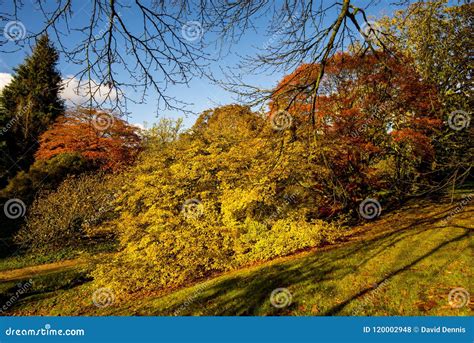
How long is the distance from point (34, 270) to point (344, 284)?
47.8 ft

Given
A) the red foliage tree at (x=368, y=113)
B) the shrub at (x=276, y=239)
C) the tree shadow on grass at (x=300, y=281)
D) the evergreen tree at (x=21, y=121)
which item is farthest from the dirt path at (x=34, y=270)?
the red foliage tree at (x=368, y=113)

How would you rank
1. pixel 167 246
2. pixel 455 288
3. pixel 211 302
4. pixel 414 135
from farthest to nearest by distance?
pixel 414 135 → pixel 167 246 → pixel 211 302 → pixel 455 288

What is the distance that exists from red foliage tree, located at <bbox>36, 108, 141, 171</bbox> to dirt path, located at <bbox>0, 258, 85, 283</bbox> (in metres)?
6.88

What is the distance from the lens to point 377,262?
773 cm

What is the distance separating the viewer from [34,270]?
46.3ft

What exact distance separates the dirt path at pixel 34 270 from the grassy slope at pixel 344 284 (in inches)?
59.7

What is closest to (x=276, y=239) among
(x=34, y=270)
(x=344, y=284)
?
(x=344, y=284)

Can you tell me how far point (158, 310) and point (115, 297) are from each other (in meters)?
2.85

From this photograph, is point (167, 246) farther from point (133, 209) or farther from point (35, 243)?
point (35, 243)

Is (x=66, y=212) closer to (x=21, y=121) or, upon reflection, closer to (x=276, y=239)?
(x=276, y=239)

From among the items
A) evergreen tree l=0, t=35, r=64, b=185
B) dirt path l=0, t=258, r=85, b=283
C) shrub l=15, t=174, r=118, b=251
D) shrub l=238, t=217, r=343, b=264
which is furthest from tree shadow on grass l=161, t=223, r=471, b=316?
evergreen tree l=0, t=35, r=64, b=185

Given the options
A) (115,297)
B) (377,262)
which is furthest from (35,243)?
(377,262)

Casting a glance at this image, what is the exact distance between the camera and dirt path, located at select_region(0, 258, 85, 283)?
41.9 feet

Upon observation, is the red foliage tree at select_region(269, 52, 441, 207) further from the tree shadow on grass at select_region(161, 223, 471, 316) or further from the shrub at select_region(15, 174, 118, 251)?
the shrub at select_region(15, 174, 118, 251)
